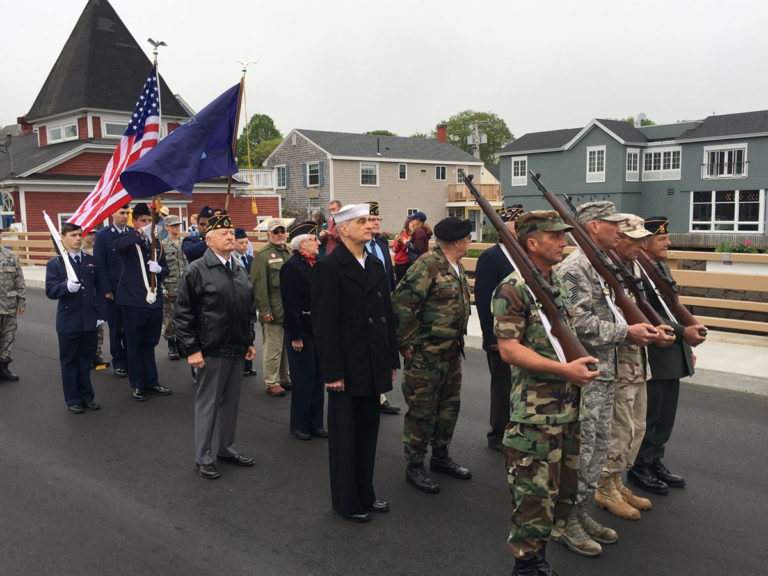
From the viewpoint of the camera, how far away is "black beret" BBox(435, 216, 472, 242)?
482cm

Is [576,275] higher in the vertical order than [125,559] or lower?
higher

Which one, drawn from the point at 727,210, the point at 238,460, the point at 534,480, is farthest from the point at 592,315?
the point at 727,210

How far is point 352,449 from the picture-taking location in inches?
174

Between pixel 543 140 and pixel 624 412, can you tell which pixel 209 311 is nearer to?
pixel 624 412

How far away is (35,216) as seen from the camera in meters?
28.5

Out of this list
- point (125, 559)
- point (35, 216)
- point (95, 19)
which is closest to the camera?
point (125, 559)

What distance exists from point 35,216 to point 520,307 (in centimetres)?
3001

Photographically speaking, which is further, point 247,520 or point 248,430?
point 248,430

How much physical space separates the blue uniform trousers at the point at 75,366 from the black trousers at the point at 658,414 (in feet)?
18.6

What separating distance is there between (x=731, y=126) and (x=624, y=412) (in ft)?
126

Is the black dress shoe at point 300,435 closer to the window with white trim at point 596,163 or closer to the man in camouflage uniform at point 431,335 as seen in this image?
the man in camouflage uniform at point 431,335

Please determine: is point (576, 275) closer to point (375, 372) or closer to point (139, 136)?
point (375, 372)

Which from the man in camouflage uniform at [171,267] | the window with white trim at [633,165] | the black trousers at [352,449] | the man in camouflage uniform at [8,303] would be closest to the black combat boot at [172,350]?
the man in camouflage uniform at [171,267]

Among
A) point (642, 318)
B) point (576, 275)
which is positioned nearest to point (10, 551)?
point (576, 275)
